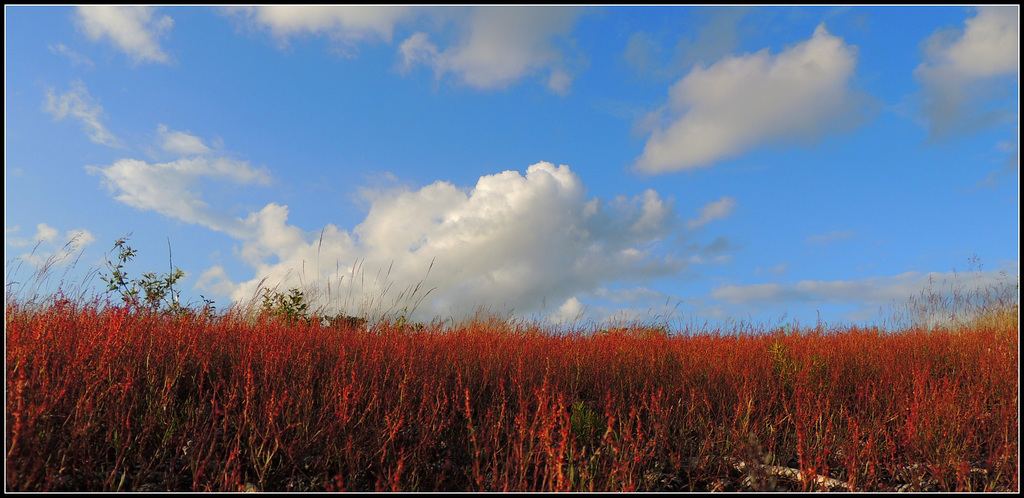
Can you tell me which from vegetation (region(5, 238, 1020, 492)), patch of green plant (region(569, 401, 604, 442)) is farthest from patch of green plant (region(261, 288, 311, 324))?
patch of green plant (region(569, 401, 604, 442))

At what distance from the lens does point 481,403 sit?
4.25 meters

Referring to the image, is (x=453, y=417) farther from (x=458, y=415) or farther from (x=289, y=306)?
(x=289, y=306)

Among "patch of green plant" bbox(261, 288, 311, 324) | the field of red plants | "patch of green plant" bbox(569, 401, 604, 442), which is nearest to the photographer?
the field of red plants

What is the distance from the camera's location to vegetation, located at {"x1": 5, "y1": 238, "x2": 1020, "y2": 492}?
9.13 ft

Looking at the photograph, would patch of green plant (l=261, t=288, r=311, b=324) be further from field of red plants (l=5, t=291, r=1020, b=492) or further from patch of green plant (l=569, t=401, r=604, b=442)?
patch of green plant (l=569, t=401, r=604, b=442)

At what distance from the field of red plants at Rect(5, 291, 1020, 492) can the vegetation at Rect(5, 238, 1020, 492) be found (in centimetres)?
Result: 2

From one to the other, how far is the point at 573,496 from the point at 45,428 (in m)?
2.70

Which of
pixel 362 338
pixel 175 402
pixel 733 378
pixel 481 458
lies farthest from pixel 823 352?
pixel 175 402

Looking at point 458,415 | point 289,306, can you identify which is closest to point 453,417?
point 458,415

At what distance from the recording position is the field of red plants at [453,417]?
2.78 m

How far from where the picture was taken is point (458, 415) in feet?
13.4

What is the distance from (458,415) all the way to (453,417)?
0.64 m

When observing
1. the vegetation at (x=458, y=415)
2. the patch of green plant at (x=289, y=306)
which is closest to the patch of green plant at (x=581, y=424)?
the vegetation at (x=458, y=415)

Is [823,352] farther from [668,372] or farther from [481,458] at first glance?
[481,458]
